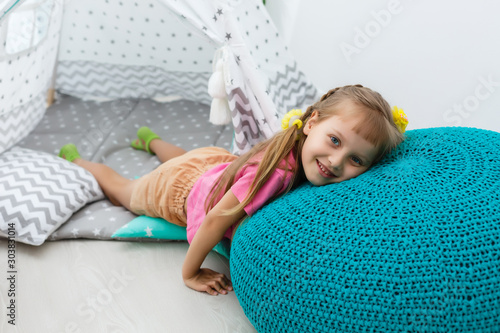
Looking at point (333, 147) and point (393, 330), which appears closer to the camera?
point (393, 330)

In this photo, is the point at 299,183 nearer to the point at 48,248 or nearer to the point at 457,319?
the point at 457,319

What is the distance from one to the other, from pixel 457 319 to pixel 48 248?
132 centimetres

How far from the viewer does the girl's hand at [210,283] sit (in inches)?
59.5

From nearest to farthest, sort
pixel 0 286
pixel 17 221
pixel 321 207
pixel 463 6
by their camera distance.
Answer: pixel 321 207 → pixel 0 286 → pixel 17 221 → pixel 463 6

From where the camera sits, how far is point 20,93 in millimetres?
2199

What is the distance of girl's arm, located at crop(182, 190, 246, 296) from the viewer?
139 centimetres

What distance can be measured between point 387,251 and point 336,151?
0.32m

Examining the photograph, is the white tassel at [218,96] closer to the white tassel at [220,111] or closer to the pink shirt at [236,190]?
the white tassel at [220,111]

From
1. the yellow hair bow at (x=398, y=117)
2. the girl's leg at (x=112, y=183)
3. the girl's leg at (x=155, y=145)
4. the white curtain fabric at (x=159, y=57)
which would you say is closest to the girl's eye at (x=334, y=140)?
the yellow hair bow at (x=398, y=117)

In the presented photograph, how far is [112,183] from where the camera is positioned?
6.47 feet

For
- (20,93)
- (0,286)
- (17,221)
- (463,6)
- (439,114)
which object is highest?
(463,6)

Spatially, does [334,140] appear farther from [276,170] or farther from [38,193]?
[38,193]

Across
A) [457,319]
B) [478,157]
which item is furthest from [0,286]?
[478,157]

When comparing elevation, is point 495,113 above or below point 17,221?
above
